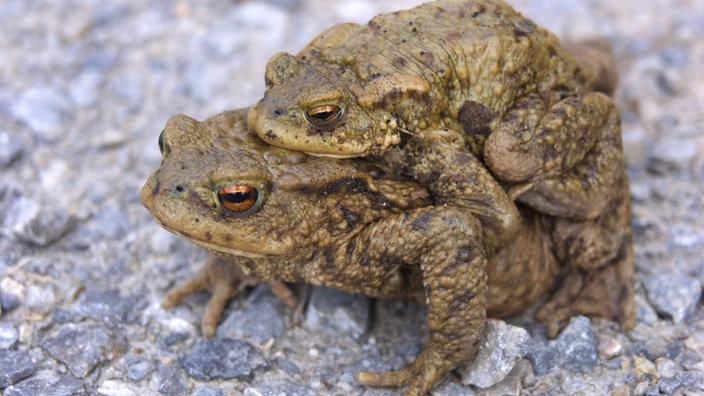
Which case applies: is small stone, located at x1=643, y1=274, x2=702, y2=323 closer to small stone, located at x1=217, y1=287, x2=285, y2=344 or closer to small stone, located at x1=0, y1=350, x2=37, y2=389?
small stone, located at x1=217, y1=287, x2=285, y2=344

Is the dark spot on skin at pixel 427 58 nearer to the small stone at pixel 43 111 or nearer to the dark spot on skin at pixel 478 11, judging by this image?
the dark spot on skin at pixel 478 11

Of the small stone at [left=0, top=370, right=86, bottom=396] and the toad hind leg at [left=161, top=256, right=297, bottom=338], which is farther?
the toad hind leg at [left=161, top=256, right=297, bottom=338]

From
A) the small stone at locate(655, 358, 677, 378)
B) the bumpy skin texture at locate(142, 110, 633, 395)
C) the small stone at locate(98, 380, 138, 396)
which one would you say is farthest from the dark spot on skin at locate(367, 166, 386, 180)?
the small stone at locate(655, 358, 677, 378)

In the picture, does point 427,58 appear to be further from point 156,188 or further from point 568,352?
point 568,352

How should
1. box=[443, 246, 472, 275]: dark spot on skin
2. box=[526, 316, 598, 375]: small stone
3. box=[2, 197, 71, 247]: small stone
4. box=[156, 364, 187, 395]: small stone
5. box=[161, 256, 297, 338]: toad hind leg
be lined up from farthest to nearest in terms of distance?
box=[2, 197, 71, 247]: small stone, box=[161, 256, 297, 338]: toad hind leg, box=[526, 316, 598, 375]: small stone, box=[156, 364, 187, 395]: small stone, box=[443, 246, 472, 275]: dark spot on skin

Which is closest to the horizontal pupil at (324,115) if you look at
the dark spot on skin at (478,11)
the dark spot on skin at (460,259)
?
the dark spot on skin at (460,259)

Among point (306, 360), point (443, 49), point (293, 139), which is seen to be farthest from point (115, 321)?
point (443, 49)
